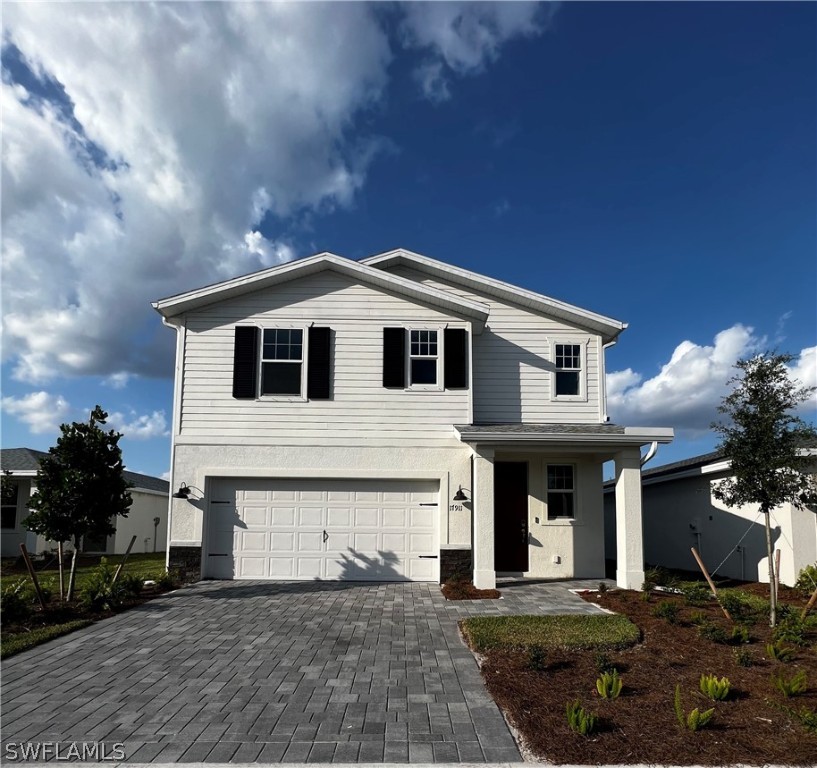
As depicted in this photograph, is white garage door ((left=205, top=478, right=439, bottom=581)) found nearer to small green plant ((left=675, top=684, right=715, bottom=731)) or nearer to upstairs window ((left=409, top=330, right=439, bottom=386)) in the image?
upstairs window ((left=409, top=330, right=439, bottom=386))

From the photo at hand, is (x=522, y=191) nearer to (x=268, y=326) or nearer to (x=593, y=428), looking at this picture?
(x=593, y=428)

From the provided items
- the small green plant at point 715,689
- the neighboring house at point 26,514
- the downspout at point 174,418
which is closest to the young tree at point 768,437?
the small green plant at point 715,689

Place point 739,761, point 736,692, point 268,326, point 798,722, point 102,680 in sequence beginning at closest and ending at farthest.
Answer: point 739,761 < point 798,722 < point 736,692 < point 102,680 < point 268,326

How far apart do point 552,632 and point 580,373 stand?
7509 millimetres

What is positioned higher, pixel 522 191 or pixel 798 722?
pixel 522 191

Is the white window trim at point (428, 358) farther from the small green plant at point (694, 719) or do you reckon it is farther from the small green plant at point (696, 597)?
the small green plant at point (694, 719)

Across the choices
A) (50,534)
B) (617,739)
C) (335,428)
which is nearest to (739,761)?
(617,739)

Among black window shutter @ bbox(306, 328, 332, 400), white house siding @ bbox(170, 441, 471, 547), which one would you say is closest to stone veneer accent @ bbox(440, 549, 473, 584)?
white house siding @ bbox(170, 441, 471, 547)

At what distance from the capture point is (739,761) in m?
4.41

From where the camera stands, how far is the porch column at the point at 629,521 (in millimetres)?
11477

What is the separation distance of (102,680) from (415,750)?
369 cm

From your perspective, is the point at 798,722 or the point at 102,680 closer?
the point at 798,722

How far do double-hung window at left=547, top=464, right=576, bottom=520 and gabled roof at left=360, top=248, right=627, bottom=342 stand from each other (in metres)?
3.43

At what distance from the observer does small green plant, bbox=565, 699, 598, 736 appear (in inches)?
186
